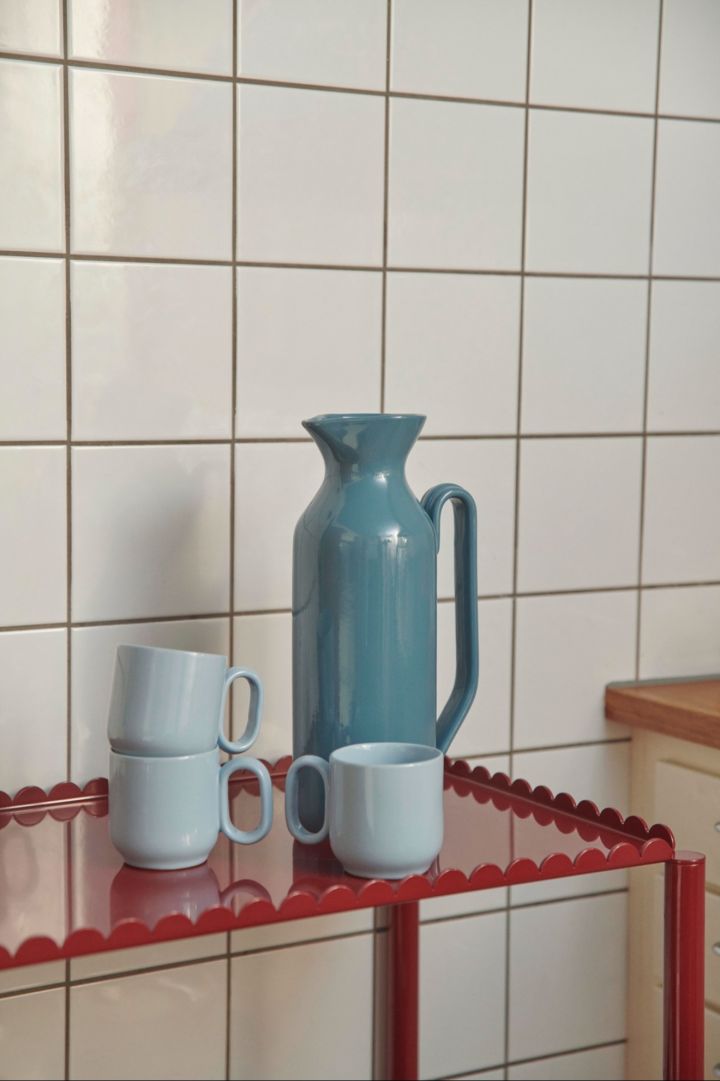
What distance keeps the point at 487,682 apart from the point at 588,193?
1.83 feet

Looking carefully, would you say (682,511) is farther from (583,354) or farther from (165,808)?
(165,808)

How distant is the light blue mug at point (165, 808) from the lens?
0.94m

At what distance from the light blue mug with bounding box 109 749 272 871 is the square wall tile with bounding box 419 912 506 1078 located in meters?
0.56

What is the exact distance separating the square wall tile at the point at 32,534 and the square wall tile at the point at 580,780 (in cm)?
56

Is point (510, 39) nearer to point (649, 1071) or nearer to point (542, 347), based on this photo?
point (542, 347)

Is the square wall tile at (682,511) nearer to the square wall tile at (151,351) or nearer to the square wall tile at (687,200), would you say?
the square wall tile at (687,200)

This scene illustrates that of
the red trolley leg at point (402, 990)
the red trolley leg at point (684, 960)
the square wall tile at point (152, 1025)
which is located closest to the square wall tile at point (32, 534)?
the square wall tile at point (152, 1025)

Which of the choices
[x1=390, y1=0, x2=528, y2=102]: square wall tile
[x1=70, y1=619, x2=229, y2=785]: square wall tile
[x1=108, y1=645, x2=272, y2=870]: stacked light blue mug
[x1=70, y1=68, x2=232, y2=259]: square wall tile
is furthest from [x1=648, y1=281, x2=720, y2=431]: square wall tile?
[x1=108, y1=645, x2=272, y2=870]: stacked light blue mug

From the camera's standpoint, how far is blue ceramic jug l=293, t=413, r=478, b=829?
1023 mm

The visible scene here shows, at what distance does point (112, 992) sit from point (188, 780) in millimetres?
468

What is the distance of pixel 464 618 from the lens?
1.15 m

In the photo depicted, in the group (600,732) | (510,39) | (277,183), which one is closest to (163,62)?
(277,183)

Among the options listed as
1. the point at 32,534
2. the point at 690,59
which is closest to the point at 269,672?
the point at 32,534

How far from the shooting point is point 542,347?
1.43 m
